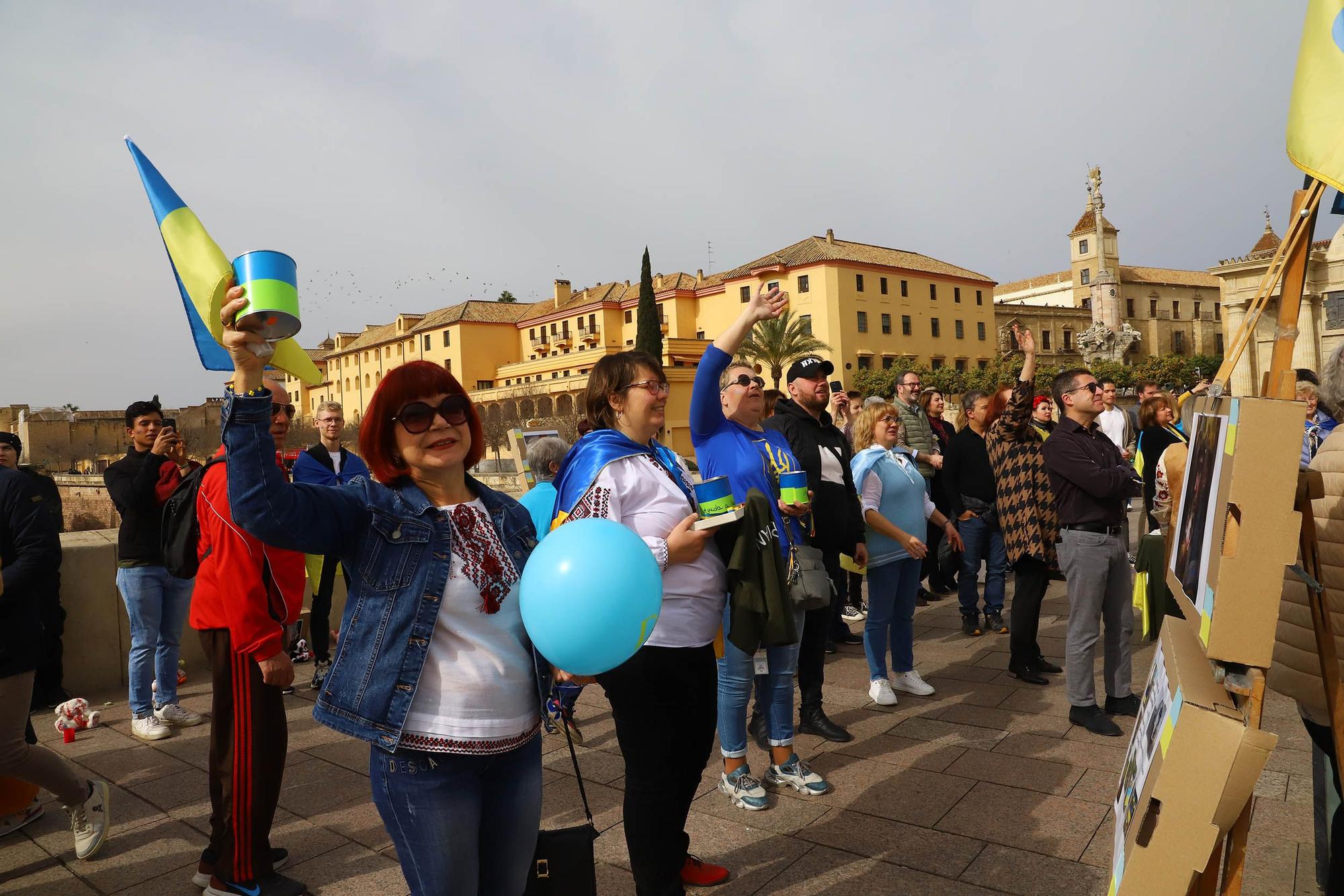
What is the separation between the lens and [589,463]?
9.34 ft

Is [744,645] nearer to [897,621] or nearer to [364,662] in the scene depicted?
[364,662]

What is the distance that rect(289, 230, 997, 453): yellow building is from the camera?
197 ft

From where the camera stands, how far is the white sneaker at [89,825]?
12.2 feet

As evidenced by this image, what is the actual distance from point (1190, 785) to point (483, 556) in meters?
1.68

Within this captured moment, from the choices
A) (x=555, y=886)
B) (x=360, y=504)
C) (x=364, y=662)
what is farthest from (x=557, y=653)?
(x=555, y=886)

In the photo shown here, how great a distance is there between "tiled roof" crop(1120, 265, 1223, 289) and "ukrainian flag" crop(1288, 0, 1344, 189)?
292 feet

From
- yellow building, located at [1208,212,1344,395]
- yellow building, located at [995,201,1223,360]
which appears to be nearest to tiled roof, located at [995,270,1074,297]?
yellow building, located at [995,201,1223,360]

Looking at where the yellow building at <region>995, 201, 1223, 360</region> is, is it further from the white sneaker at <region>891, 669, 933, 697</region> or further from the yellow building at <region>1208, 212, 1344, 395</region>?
the white sneaker at <region>891, 669, 933, 697</region>

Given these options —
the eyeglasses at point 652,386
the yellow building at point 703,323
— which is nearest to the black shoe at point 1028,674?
the eyeglasses at point 652,386

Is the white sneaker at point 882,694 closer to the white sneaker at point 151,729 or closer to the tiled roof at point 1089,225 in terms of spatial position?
the white sneaker at point 151,729

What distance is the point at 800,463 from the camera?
4.89 meters

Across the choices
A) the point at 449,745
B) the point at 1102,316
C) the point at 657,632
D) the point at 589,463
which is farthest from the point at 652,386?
the point at 1102,316

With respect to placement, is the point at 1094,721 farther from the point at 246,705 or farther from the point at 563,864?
the point at 246,705

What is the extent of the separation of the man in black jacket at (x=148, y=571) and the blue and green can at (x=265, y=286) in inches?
165
